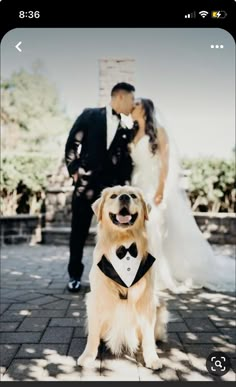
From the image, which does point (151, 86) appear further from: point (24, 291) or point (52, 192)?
point (52, 192)

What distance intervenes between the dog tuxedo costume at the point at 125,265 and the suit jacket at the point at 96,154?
2.83 feet

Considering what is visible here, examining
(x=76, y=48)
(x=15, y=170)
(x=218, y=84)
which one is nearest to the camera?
(x=76, y=48)

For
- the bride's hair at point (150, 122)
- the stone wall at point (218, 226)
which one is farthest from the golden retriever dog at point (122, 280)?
the stone wall at point (218, 226)

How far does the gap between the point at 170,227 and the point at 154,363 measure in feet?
7.60

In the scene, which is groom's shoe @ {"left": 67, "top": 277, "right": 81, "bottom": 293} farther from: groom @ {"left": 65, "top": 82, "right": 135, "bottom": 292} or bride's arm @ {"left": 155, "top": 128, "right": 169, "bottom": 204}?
bride's arm @ {"left": 155, "top": 128, "right": 169, "bottom": 204}

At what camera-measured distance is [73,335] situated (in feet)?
9.34

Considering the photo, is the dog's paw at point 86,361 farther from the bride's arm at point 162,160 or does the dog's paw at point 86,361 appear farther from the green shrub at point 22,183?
the green shrub at point 22,183

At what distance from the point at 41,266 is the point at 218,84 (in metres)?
4.09

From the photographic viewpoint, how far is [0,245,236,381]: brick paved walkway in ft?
7.29

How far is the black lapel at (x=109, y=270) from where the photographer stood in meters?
2.42

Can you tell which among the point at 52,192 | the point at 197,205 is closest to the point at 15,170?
the point at 52,192

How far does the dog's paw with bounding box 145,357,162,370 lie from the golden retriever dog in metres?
0.06
